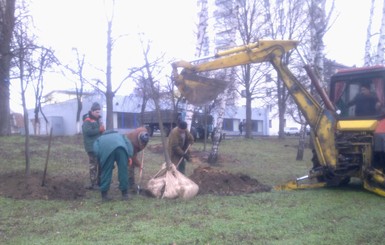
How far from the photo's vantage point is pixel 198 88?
9.77 m

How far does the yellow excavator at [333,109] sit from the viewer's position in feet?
29.3

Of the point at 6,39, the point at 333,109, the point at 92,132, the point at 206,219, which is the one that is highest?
the point at 6,39

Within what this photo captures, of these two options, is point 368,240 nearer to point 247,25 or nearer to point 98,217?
point 98,217

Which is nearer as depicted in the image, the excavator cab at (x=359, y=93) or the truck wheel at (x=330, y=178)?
the excavator cab at (x=359, y=93)

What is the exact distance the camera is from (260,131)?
54.1 meters

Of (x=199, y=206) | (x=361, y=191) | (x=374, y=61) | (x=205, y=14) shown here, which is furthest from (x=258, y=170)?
(x=374, y=61)

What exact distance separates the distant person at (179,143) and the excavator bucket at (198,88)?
0.64m

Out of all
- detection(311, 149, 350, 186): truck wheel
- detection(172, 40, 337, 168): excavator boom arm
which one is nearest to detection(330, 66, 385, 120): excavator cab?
detection(172, 40, 337, 168): excavator boom arm

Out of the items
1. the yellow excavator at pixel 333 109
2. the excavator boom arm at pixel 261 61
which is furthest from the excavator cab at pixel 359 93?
the excavator boom arm at pixel 261 61

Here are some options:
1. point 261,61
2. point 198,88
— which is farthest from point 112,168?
point 261,61

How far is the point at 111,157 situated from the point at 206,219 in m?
2.21

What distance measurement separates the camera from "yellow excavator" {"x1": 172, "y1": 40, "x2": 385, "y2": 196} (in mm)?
8922

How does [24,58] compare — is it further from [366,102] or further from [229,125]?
[229,125]

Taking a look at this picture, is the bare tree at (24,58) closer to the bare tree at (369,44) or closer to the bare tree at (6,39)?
the bare tree at (6,39)
